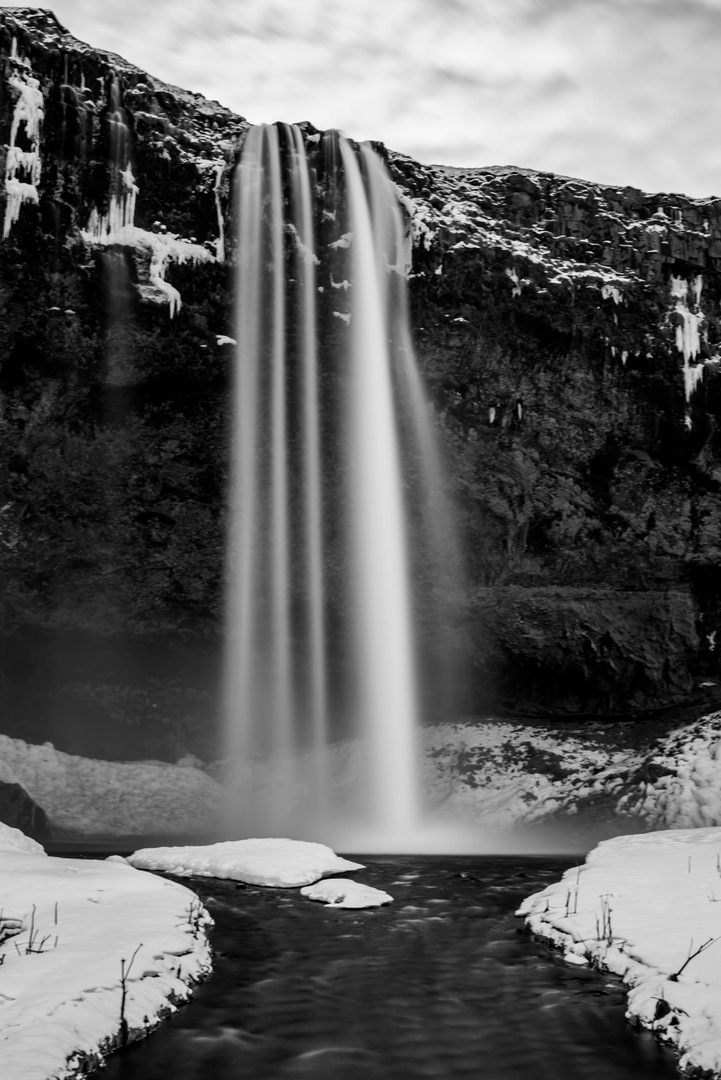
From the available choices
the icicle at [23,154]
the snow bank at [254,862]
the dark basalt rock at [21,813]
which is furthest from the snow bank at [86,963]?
the icicle at [23,154]

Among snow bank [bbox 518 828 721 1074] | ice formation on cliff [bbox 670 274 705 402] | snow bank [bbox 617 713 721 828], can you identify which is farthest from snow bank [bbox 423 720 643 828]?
ice formation on cliff [bbox 670 274 705 402]

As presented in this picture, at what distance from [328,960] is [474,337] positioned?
20485mm

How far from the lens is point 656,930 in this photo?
330 inches

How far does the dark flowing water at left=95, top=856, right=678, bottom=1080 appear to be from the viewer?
5.54 metres

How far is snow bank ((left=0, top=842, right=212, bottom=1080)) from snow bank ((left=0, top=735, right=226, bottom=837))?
43.0 ft

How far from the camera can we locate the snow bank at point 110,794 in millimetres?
22938

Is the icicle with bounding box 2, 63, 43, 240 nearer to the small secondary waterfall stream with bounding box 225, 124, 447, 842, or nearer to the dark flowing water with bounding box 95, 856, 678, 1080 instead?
the small secondary waterfall stream with bounding box 225, 124, 447, 842

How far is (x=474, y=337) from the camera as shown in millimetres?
25109

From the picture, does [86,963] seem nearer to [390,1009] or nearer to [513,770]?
[390,1009]

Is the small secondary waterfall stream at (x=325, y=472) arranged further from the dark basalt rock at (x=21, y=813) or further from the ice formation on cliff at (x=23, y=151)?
the dark basalt rock at (x=21, y=813)

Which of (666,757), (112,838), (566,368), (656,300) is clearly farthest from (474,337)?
(112,838)

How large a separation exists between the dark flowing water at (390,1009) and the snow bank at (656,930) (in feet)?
0.78

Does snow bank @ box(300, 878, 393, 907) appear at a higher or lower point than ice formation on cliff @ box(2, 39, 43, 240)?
lower

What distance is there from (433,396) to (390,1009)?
818 inches
